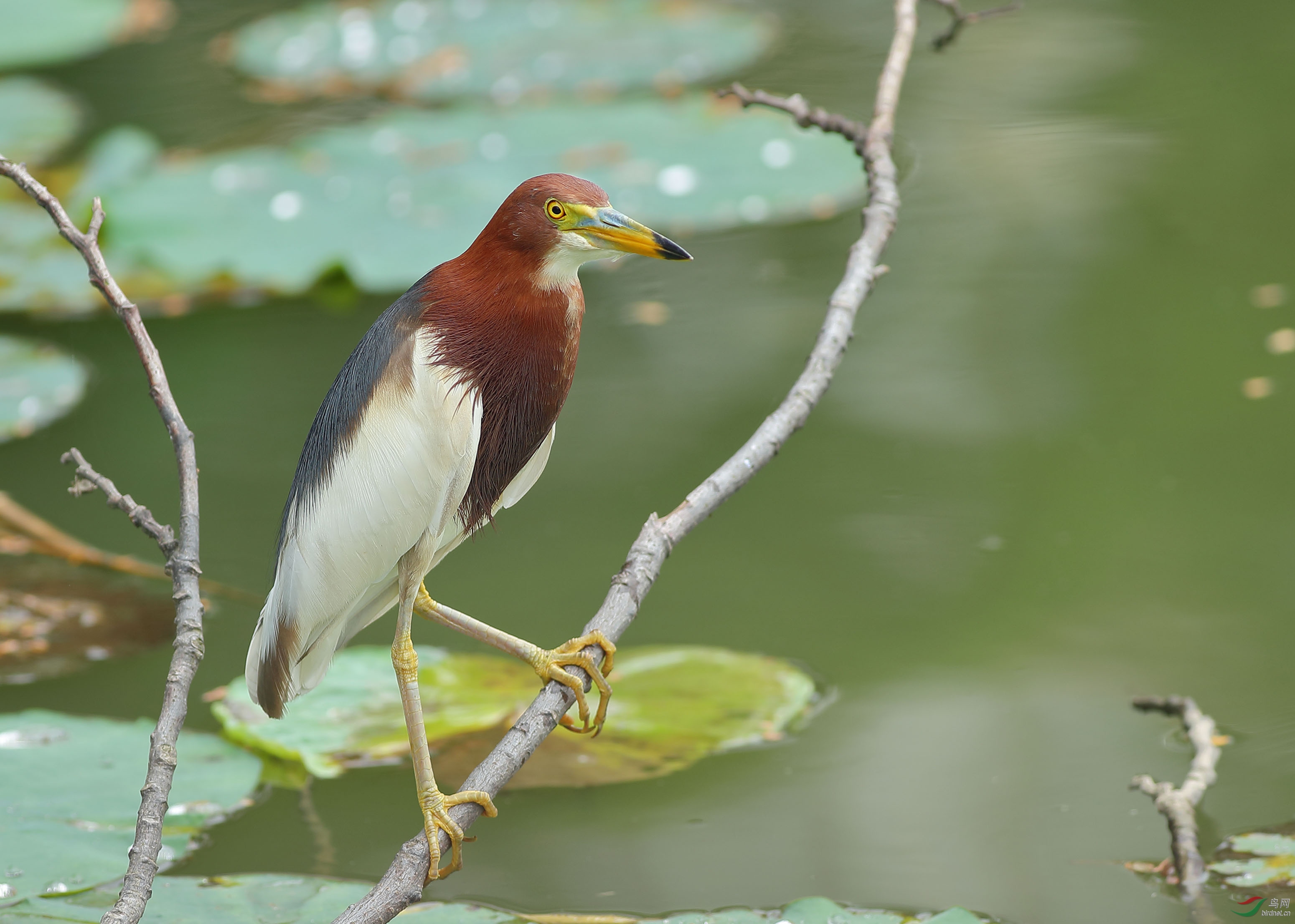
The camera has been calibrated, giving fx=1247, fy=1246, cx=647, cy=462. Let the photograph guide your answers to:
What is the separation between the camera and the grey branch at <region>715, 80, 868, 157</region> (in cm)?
196

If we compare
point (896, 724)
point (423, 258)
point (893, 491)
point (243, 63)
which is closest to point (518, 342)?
point (896, 724)

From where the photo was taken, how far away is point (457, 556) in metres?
2.62

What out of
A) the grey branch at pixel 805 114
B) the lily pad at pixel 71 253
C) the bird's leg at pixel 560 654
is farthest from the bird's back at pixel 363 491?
the lily pad at pixel 71 253

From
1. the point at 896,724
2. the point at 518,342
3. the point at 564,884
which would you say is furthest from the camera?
the point at 896,724

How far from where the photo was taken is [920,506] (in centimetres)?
265

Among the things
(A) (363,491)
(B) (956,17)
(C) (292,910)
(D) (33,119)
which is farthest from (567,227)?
(D) (33,119)

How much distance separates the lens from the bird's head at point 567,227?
4.43 feet

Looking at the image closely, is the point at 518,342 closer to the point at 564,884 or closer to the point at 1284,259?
the point at 564,884

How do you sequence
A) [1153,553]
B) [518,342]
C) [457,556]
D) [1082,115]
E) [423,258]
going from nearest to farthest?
1. [518,342]
2. [1153,553]
3. [457,556]
4. [423,258]
5. [1082,115]

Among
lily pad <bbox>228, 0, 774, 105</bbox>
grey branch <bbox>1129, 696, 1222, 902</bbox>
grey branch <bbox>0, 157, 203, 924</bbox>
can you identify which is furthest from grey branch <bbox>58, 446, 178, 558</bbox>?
lily pad <bbox>228, 0, 774, 105</bbox>

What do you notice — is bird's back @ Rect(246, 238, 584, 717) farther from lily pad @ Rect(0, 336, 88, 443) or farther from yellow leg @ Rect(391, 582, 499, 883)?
lily pad @ Rect(0, 336, 88, 443)

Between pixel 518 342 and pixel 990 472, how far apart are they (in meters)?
1.62

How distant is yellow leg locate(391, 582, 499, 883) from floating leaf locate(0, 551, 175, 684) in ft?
3.18

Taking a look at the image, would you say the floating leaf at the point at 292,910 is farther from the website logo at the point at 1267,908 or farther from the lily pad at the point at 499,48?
the lily pad at the point at 499,48
